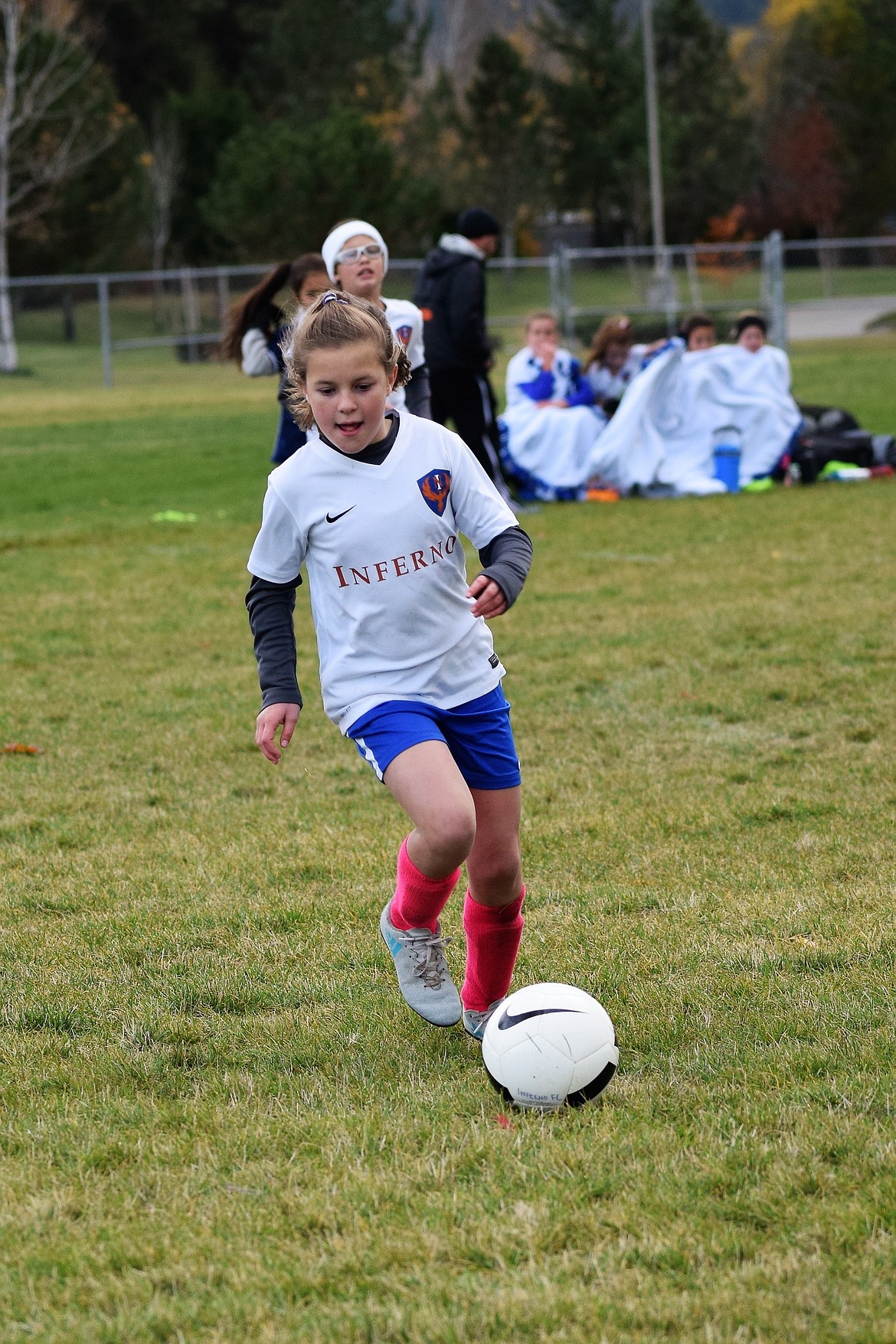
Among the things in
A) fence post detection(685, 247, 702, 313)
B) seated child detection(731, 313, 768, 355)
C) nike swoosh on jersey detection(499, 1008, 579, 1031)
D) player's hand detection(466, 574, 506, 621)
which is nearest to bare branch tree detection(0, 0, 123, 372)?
fence post detection(685, 247, 702, 313)

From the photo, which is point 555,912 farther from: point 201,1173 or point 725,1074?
point 201,1173

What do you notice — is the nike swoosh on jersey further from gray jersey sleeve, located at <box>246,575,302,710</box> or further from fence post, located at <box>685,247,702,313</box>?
fence post, located at <box>685,247,702,313</box>

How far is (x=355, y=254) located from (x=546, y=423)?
22.9 ft

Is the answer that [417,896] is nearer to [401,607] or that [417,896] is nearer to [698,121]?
[401,607]

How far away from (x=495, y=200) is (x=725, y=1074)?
5526 centimetres

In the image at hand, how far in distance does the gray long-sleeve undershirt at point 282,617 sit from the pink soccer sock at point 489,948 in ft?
2.20

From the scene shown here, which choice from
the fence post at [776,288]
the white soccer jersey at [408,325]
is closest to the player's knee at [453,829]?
the white soccer jersey at [408,325]

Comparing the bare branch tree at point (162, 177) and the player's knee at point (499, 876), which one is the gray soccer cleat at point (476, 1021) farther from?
the bare branch tree at point (162, 177)

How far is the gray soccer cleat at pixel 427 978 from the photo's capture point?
3.60 m

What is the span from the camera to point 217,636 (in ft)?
28.8

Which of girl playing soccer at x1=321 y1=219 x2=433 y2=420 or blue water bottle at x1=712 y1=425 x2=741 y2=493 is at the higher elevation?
girl playing soccer at x1=321 y1=219 x2=433 y2=420

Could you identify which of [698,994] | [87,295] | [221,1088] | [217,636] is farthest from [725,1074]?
[87,295]

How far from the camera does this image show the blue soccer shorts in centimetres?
345

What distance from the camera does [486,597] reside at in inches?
132
